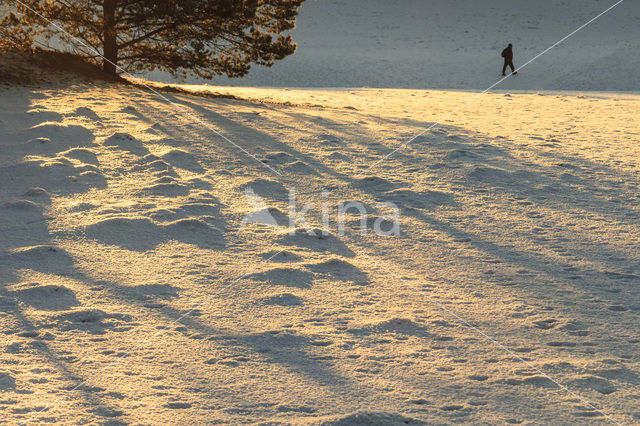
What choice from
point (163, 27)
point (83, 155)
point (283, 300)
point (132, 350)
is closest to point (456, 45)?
point (163, 27)

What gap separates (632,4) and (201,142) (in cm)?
4111

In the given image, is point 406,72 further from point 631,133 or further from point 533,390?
point 533,390

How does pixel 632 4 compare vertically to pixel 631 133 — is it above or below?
above

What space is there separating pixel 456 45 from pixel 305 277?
31.6 metres

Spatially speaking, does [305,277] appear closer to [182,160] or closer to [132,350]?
[132,350]

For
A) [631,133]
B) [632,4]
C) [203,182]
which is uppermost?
[632,4]

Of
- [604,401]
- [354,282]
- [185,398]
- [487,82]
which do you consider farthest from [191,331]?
[487,82]

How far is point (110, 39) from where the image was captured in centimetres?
1199

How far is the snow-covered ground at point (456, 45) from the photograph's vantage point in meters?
26.6

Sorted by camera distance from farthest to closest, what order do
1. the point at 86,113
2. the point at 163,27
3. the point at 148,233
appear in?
the point at 163,27 → the point at 86,113 → the point at 148,233

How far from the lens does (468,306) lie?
15.6 ft

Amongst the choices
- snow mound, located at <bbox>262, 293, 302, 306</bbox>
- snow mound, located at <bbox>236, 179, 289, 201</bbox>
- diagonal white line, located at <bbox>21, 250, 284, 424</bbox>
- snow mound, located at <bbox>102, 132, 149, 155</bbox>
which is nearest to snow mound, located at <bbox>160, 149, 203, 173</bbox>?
snow mound, located at <bbox>102, 132, 149, 155</bbox>

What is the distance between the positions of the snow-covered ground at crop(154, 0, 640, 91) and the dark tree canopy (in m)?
14.2

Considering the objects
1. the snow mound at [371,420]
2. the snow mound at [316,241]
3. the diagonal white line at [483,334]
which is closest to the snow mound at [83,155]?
the snow mound at [316,241]
